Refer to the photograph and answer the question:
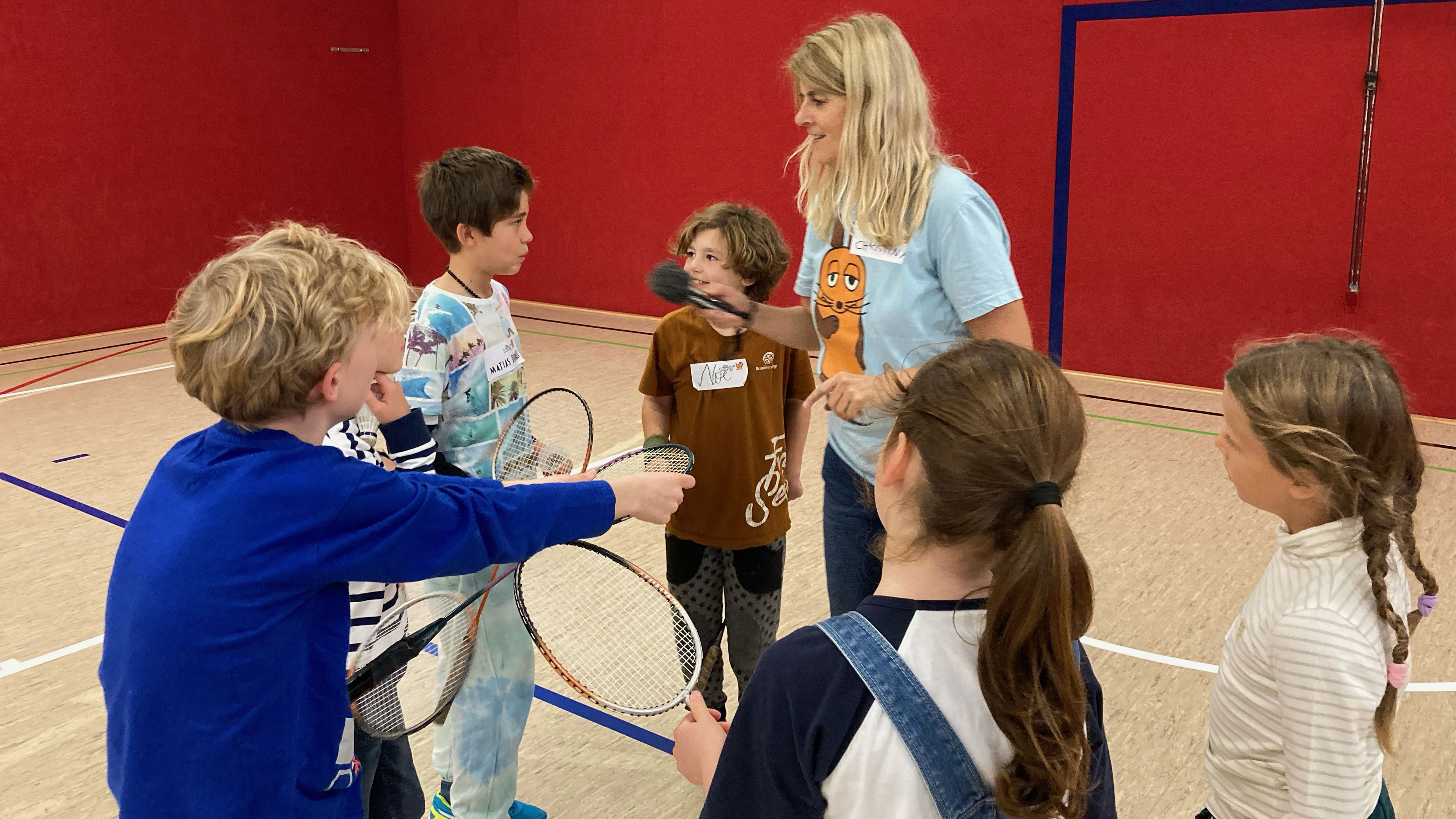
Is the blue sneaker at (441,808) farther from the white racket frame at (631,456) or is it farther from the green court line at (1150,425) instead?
the green court line at (1150,425)

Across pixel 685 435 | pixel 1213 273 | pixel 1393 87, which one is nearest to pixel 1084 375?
pixel 1213 273

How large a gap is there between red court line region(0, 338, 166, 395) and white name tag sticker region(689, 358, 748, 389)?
226 inches

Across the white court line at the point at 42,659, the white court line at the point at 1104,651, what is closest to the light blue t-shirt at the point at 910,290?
the white court line at the point at 1104,651

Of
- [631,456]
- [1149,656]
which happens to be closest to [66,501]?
[631,456]

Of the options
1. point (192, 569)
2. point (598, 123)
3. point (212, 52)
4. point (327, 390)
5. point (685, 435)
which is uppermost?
point (212, 52)

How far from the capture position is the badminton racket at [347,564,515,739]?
1.69 meters

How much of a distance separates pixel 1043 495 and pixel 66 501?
5035 mm

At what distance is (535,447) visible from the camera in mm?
2520

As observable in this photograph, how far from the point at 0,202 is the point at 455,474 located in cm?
758

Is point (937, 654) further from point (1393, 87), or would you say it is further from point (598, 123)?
point (598, 123)

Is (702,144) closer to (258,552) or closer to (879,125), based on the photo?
(879,125)

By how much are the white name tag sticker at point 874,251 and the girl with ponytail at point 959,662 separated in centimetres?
96

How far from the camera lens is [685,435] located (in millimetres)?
2840

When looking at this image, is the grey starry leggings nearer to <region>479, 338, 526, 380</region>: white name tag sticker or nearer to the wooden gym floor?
the wooden gym floor
